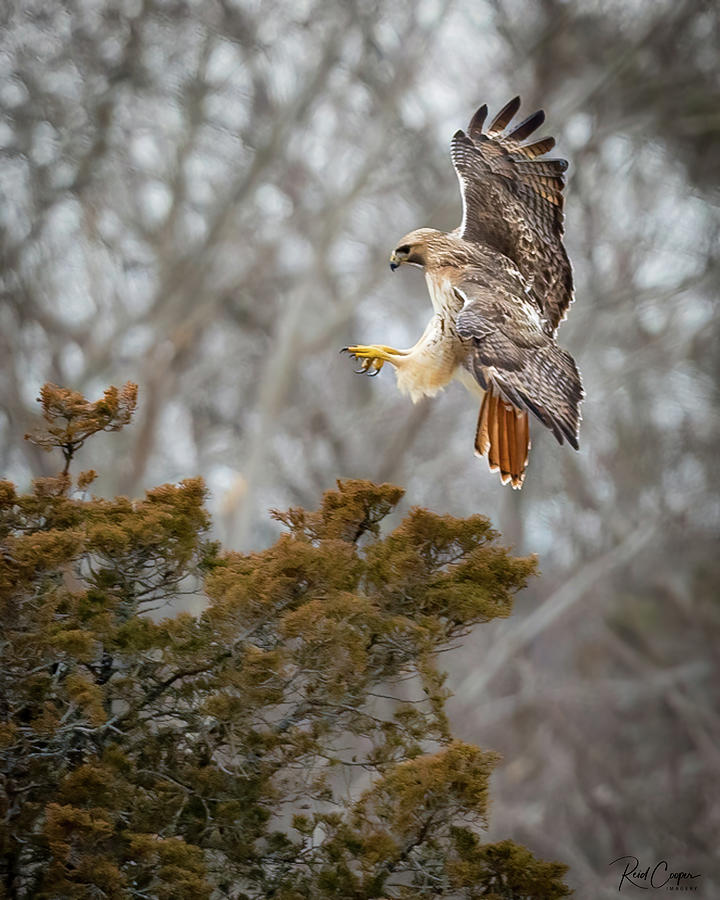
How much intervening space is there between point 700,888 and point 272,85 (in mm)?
6754

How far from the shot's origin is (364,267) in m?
10.1

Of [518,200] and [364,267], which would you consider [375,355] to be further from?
[364,267]

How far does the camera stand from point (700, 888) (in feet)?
35.4

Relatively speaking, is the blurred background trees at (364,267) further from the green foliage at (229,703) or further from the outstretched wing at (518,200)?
the green foliage at (229,703)

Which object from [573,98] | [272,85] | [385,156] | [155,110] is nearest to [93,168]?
[155,110]

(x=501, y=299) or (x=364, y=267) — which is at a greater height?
Result: (x=364, y=267)

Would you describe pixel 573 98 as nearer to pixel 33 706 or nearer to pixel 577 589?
pixel 577 589

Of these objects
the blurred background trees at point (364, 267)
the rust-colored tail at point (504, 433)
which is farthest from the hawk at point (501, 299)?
the blurred background trees at point (364, 267)
